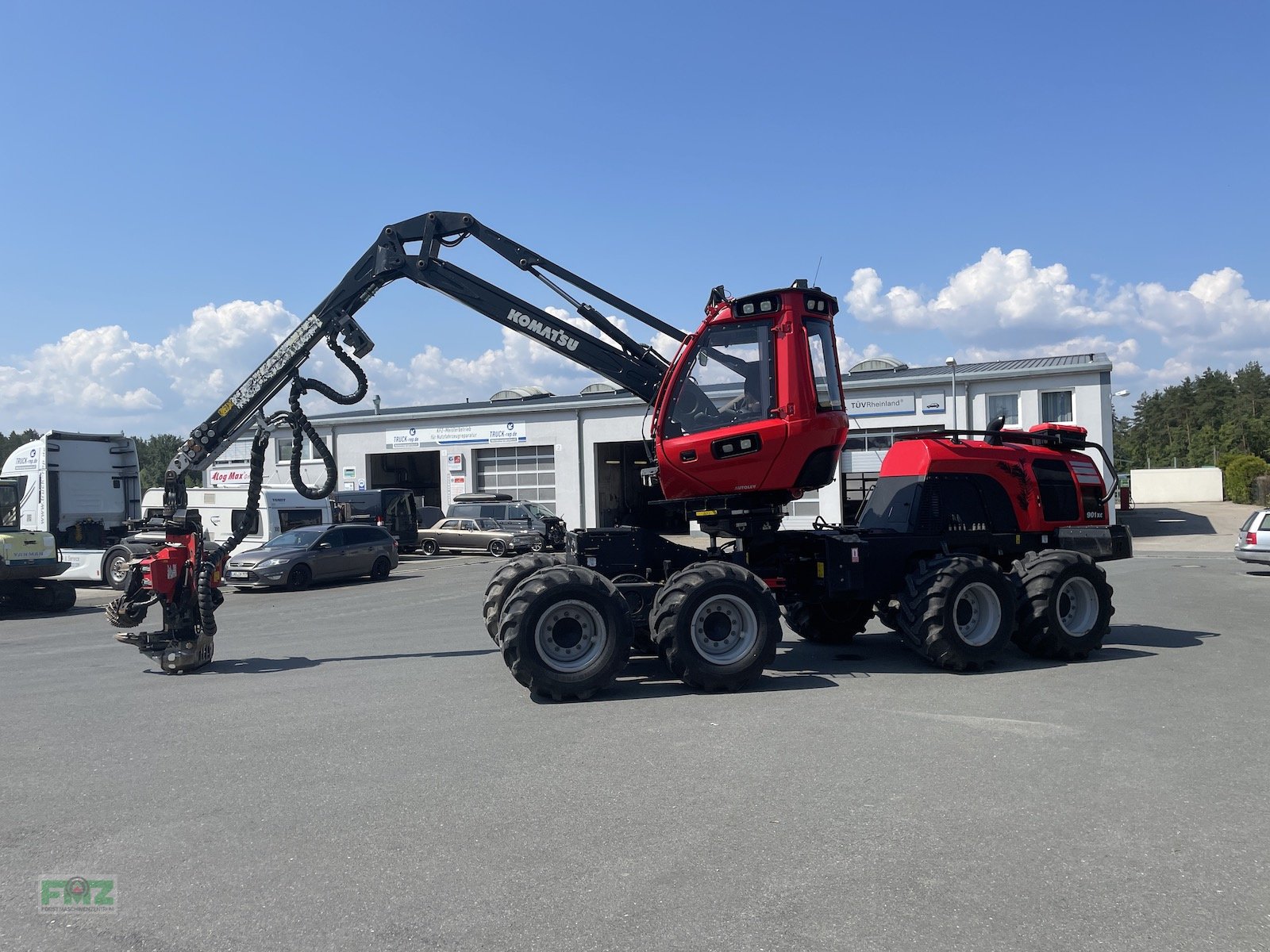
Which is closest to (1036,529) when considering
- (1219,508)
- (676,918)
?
(676,918)

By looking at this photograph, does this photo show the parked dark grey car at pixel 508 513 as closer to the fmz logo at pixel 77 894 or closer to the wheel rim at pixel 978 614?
the wheel rim at pixel 978 614

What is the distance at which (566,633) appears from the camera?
8.62 meters

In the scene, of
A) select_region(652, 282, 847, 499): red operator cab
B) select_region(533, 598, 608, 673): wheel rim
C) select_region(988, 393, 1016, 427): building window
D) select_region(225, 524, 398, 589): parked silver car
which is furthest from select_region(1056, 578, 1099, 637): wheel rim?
select_region(988, 393, 1016, 427): building window

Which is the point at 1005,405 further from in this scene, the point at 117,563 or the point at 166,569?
the point at 166,569

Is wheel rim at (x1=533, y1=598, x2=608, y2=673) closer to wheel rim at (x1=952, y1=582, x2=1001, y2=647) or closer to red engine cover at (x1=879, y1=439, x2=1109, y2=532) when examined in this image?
wheel rim at (x1=952, y1=582, x2=1001, y2=647)

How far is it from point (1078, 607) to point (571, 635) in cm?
564

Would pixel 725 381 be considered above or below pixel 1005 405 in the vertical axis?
below

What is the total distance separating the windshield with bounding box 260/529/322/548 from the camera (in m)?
22.4

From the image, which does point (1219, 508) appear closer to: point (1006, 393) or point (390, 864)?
point (1006, 393)

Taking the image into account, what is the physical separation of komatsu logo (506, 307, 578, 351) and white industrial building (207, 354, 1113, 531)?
57.5 feet

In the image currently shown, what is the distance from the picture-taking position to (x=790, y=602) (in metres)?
10.2

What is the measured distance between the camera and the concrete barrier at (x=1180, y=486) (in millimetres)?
64750

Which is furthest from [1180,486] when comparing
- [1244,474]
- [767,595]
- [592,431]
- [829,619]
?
[767,595]

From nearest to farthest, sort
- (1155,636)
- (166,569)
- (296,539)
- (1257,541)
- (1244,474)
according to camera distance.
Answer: (166,569) < (1155,636) < (1257,541) < (296,539) < (1244,474)
